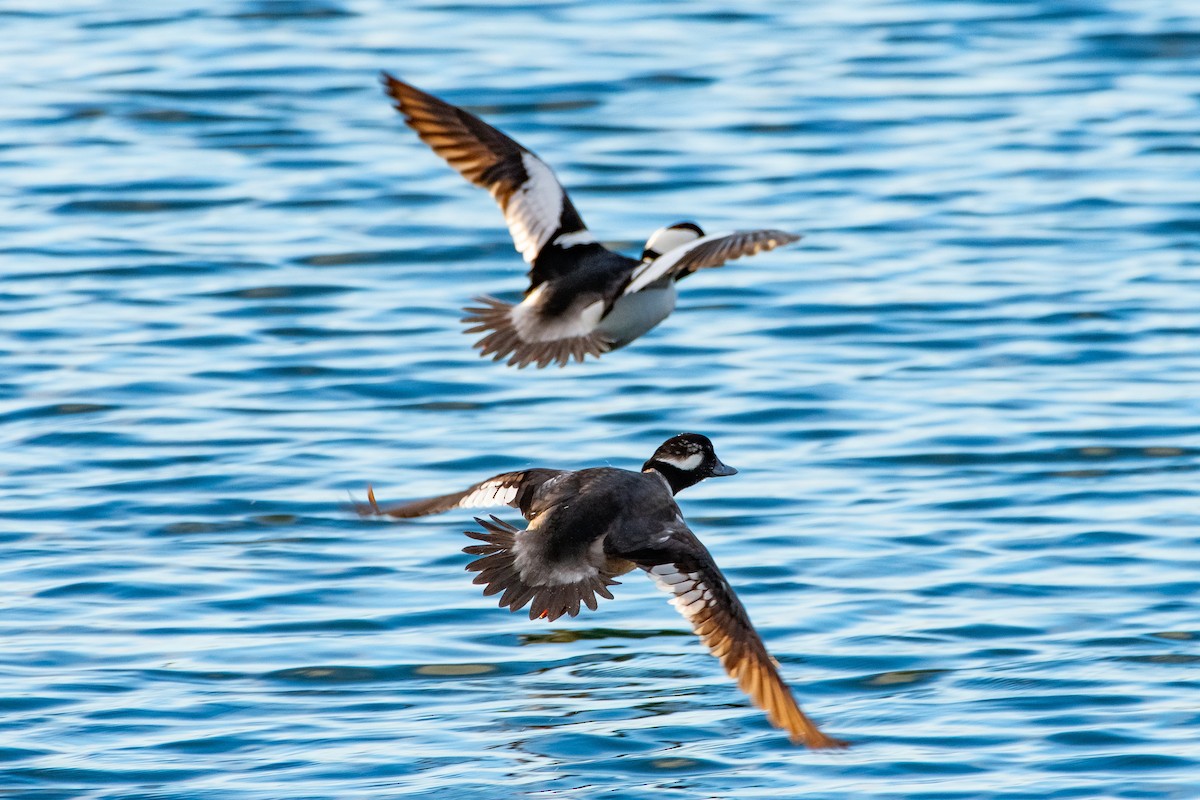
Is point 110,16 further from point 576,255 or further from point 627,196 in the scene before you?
point 576,255

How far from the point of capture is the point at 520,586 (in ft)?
21.9

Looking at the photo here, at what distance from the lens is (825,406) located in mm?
10703

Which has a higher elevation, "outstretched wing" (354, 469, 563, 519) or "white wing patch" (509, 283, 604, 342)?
"white wing patch" (509, 283, 604, 342)

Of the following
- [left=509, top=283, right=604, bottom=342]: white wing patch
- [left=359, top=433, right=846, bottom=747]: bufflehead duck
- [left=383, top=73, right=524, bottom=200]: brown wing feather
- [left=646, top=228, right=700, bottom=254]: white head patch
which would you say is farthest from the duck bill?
[left=383, top=73, right=524, bottom=200]: brown wing feather

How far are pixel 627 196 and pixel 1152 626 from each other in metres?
6.94

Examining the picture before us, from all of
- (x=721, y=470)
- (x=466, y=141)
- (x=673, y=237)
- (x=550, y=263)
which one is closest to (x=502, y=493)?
(x=721, y=470)

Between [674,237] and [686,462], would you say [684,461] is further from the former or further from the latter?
[674,237]

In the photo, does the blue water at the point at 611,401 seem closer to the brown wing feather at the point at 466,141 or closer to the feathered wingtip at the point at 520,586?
the feathered wingtip at the point at 520,586

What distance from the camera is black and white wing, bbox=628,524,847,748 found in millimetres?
6094

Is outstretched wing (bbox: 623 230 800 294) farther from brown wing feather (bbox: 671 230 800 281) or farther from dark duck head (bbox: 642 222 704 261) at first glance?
dark duck head (bbox: 642 222 704 261)

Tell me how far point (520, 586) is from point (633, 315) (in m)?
1.95

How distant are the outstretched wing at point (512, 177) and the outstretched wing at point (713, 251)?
3.06 feet

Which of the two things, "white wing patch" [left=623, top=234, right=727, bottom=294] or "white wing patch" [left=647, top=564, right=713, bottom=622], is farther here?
"white wing patch" [left=623, top=234, right=727, bottom=294]

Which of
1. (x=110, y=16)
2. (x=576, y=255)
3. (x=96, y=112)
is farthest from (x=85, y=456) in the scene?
(x=110, y=16)
